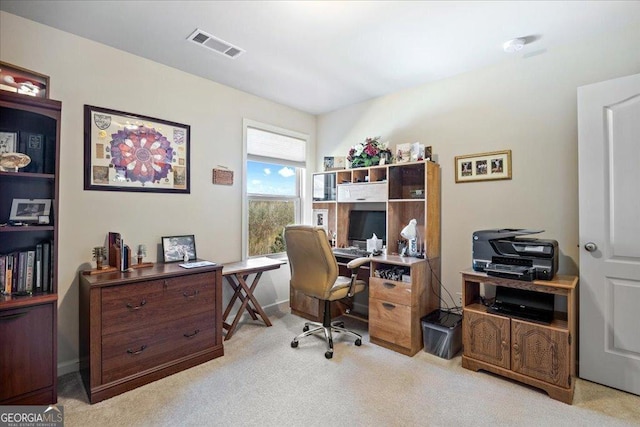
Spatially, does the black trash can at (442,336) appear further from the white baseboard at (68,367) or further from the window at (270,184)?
the white baseboard at (68,367)

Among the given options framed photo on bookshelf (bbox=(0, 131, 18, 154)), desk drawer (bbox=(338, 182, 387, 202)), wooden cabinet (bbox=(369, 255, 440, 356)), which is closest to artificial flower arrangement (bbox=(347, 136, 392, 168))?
desk drawer (bbox=(338, 182, 387, 202))

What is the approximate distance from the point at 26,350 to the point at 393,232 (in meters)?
3.03

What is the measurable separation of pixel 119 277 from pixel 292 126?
8.84 ft

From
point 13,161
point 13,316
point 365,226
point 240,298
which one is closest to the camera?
point 13,316

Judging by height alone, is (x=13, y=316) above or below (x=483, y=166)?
below

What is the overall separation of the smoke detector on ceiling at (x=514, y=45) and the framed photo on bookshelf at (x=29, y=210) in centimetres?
361

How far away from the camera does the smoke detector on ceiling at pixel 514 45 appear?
2.40 metres

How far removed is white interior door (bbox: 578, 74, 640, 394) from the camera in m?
2.09

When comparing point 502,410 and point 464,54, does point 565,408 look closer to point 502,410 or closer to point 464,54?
point 502,410

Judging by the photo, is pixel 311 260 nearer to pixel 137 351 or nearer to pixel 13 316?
pixel 137 351

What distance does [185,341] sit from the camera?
2432 millimetres

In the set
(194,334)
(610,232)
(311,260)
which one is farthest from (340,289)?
(610,232)

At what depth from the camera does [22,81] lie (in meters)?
2.13

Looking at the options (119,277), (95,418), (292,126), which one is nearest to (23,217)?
(119,277)
